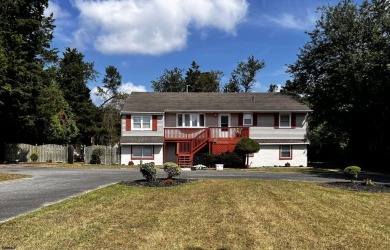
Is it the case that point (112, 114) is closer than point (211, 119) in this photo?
No

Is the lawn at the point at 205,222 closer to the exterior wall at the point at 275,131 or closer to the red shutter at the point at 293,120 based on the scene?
the exterior wall at the point at 275,131

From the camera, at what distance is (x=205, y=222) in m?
9.79

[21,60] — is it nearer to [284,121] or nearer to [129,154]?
[129,154]

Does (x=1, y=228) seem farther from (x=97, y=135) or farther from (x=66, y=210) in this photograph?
(x=97, y=135)

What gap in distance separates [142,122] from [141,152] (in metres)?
2.96

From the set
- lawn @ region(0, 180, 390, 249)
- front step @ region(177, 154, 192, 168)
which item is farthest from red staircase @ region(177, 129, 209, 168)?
lawn @ region(0, 180, 390, 249)

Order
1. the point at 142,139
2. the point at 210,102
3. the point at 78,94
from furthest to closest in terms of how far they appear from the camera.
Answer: the point at 78,94 < the point at 210,102 < the point at 142,139

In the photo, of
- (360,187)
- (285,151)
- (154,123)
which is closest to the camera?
(360,187)

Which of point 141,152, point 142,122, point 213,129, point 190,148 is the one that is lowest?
point 141,152

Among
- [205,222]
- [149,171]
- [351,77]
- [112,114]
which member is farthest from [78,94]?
[205,222]

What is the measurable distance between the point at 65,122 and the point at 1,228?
40.9 meters

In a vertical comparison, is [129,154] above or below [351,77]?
below

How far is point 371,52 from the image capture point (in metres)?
32.9

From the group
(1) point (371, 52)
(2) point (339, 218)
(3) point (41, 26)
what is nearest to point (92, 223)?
(2) point (339, 218)
